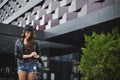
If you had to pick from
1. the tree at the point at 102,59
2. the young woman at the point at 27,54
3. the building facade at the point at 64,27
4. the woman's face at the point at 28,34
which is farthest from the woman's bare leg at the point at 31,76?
the building facade at the point at 64,27

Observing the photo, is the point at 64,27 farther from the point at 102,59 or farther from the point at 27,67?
the point at 27,67

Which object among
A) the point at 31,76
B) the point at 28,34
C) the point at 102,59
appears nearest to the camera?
the point at 31,76

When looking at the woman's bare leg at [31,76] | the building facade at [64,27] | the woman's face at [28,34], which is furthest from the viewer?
the building facade at [64,27]

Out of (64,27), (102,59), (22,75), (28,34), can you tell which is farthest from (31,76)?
(64,27)

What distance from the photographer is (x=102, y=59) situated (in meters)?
10.4

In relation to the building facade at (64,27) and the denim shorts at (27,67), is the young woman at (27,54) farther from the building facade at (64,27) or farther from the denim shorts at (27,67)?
the building facade at (64,27)

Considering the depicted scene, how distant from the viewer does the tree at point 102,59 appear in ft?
33.9

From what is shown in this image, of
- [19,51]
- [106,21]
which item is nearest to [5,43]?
[106,21]

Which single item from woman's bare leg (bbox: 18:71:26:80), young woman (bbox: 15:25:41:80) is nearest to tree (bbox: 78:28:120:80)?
young woman (bbox: 15:25:41:80)

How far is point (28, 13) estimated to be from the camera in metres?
26.9

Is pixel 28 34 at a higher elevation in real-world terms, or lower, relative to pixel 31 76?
higher

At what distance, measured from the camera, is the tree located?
10.3 metres

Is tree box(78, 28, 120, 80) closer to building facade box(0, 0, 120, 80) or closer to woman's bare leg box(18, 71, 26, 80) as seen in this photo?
building facade box(0, 0, 120, 80)

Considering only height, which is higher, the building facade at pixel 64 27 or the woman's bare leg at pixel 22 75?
the building facade at pixel 64 27
